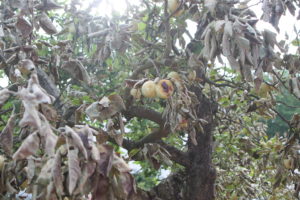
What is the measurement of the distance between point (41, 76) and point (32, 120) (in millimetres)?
1868

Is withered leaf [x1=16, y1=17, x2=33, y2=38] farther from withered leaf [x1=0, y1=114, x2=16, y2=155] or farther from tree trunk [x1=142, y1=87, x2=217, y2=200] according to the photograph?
tree trunk [x1=142, y1=87, x2=217, y2=200]

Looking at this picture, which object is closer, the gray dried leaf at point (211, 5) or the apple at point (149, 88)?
the gray dried leaf at point (211, 5)

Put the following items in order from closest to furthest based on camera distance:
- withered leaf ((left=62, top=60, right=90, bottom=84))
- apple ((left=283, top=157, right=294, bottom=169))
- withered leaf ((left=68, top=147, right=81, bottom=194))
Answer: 1. withered leaf ((left=68, top=147, right=81, bottom=194))
2. withered leaf ((left=62, top=60, right=90, bottom=84))
3. apple ((left=283, top=157, right=294, bottom=169))

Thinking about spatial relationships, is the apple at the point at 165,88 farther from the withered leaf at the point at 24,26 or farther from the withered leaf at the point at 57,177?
the withered leaf at the point at 57,177

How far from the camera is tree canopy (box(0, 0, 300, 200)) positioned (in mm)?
1250

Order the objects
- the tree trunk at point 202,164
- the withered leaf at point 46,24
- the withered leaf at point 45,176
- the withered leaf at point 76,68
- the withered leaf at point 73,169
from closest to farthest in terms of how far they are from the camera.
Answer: the withered leaf at point 73,169
the withered leaf at point 45,176
the withered leaf at point 46,24
the withered leaf at point 76,68
the tree trunk at point 202,164

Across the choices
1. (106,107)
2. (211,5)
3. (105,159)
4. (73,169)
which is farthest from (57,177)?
(211,5)

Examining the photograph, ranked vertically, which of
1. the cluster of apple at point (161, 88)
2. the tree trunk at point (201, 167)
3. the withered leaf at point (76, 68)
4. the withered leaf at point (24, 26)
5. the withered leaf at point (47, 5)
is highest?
the withered leaf at point (47, 5)

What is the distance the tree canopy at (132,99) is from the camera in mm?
1250

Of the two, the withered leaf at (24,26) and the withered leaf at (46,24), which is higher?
the withered leaf at (46,24)

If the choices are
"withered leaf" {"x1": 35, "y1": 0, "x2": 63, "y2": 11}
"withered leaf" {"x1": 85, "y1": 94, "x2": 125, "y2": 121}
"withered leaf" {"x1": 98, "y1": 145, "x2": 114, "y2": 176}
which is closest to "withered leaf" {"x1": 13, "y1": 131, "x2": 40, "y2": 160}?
Answer: "withered leaf" {"x1": 98, "y1": 145, "x2": 114, "y2": 176}

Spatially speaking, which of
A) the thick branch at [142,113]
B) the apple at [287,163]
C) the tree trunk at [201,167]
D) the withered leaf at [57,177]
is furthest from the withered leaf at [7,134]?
the apple at [287,163]

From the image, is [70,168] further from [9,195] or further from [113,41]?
[113,41]

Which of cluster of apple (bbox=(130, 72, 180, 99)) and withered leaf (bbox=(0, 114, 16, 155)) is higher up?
cluster of apple (bbox=(130, 72, 180, 99))
